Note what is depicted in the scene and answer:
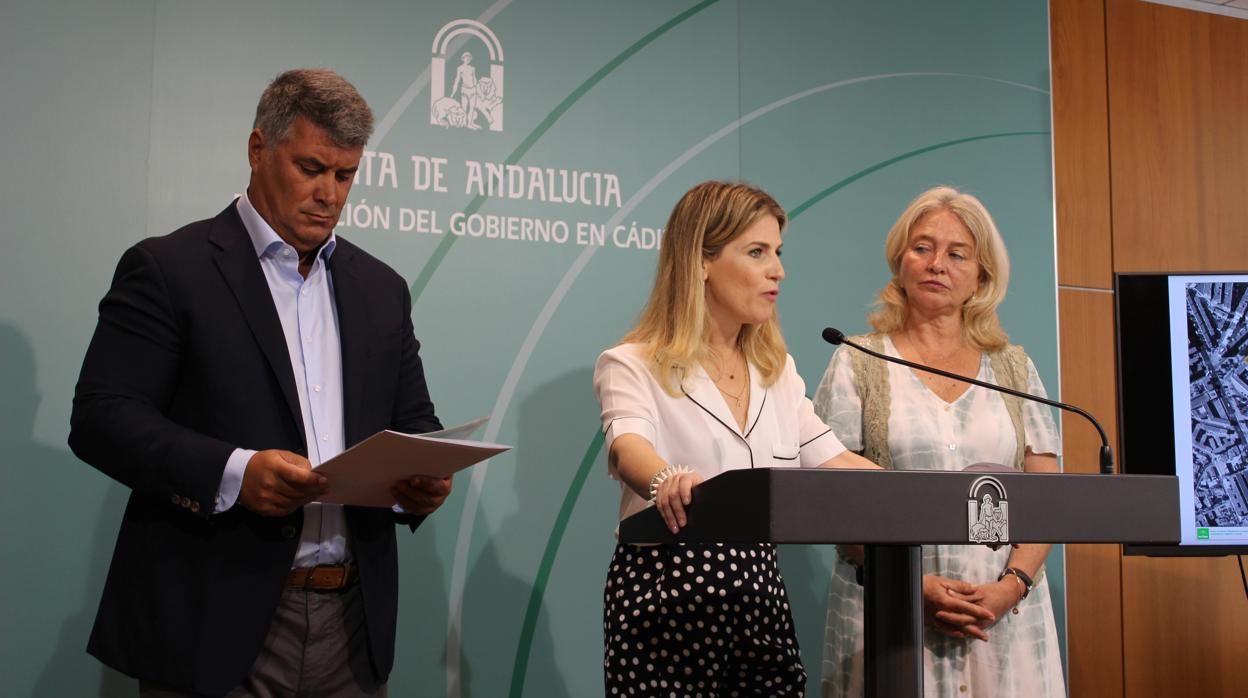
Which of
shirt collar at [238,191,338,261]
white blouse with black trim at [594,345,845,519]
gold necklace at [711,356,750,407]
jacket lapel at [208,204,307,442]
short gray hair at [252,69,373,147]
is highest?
short gray hair at [252,69,373,147]

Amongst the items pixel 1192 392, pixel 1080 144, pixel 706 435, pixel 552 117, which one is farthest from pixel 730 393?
pixel 1080 144

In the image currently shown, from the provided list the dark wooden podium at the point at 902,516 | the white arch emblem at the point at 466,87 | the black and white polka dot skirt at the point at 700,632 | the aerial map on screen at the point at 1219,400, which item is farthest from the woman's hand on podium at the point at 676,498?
the aerial map on screen at the point at 1219,400

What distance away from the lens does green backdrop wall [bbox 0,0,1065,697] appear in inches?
110

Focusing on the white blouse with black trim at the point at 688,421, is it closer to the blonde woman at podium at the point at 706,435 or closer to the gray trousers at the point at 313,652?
the blonde woman at podium at the point at 706,435

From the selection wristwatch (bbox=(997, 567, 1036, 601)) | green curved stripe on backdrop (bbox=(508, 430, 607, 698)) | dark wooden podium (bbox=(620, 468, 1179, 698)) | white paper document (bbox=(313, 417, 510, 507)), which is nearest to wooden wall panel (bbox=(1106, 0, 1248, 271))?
A: wristwatch (bbox=(997, 567, 1036, 601))

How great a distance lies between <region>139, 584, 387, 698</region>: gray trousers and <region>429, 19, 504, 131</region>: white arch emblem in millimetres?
1554

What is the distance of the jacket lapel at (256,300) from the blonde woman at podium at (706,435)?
60 cm

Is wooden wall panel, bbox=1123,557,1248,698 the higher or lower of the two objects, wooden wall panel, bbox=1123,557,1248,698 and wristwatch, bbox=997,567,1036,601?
the lower

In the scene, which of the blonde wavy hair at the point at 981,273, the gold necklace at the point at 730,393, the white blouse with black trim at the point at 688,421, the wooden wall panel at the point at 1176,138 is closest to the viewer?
the white blouse with black trim at the point at 688,421

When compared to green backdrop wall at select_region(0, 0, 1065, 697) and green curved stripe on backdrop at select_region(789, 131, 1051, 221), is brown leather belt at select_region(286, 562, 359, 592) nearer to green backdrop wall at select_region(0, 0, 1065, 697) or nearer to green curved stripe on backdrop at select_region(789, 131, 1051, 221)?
green backdrop wall at select_region(0, 0, 1065, 697)

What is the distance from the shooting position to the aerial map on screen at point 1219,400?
3068mm

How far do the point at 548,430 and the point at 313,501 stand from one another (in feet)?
4.54

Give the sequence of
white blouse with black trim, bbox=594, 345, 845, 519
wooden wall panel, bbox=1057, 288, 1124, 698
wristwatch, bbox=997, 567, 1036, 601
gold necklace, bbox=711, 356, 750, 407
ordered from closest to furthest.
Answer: white blouse with black trim, bbox=594, 345, 845, 519 < gold necklace, bbox=711, 356, 750, 407 < wristwatch, bbox=997, 567, 1036, 601 < wooden wall panel, bbox=1057, 288, 1124, 698

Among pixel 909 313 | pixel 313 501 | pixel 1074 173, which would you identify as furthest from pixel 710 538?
pixel 1074 173
